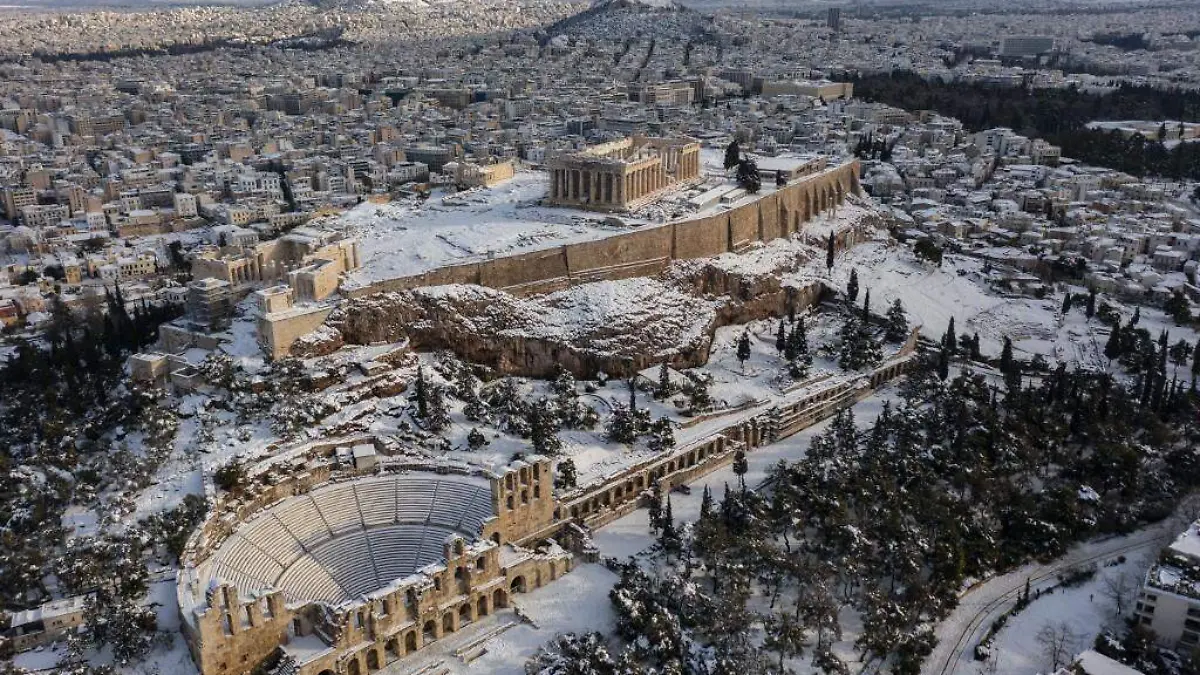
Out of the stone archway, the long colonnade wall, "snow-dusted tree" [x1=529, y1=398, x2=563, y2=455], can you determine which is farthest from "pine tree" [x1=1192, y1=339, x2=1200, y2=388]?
the stone archway

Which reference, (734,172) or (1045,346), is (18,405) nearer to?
(734,172)

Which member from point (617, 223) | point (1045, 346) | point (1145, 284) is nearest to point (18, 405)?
point (617, 223)

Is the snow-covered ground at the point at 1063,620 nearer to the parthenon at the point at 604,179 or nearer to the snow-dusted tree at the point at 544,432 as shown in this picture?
the snow-dusted tree at the point at 544,432

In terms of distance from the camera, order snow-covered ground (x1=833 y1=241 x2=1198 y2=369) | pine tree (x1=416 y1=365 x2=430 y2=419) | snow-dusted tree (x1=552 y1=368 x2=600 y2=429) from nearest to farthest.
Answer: pine tree (x1=416 y1=365 x2=430 y2=419)
snow-dusted tree (x1=552 y1=368 x2=600 y2=429)
snow-covered ground (x1=833 y1=241 x2=1198 y2=369)

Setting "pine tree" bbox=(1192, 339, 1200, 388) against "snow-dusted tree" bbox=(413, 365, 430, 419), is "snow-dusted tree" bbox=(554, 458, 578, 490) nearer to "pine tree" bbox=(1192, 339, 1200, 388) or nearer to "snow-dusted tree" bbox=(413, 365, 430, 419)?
"snow-dusted tree" bbox=(413, 365, 430, 419)

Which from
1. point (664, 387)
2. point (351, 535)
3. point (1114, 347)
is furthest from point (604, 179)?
point (351, 535)

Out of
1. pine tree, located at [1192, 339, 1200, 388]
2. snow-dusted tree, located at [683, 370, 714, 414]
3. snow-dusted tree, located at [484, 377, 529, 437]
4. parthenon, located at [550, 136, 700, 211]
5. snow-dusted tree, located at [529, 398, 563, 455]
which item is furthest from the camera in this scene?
parthenon, located at [550, 136, 700, 211]

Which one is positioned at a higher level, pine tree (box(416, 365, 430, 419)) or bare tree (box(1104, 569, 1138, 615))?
pine tree (box(416, 365, 430, 419))
